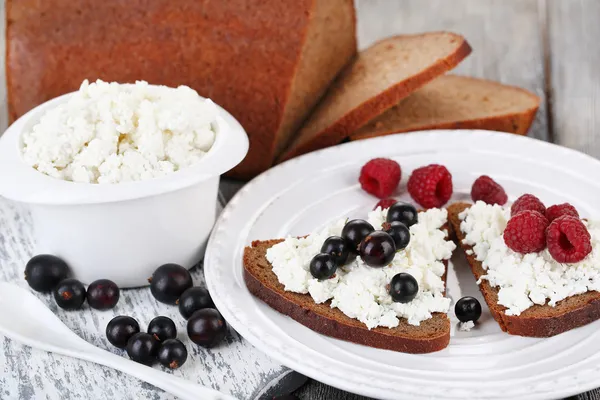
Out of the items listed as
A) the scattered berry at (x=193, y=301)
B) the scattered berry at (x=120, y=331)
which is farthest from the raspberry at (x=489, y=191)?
the scattered berry at (x=120, y=331)

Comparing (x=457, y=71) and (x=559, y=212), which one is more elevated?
(x=559, y=212)

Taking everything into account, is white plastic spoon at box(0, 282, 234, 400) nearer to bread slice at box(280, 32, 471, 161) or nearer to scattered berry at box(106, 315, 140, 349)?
scattered berry at box(106, 315, 140, 349)

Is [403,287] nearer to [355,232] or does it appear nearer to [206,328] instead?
[355,232]

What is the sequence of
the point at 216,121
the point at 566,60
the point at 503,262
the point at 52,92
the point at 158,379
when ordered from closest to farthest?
the point at 158,379 < the point at 503,262 < the point at 216,121 < the point at 52,92 < the point at 566,60

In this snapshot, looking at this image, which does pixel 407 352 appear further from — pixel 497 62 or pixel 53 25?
pixel 497 62

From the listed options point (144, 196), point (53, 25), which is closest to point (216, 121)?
→ point (144, 196)

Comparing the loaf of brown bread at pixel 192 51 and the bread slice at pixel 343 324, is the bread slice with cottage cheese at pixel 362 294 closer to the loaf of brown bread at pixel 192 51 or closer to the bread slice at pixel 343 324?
the bread slice at pixel 343 324

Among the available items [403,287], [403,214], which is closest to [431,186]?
[403,214]
